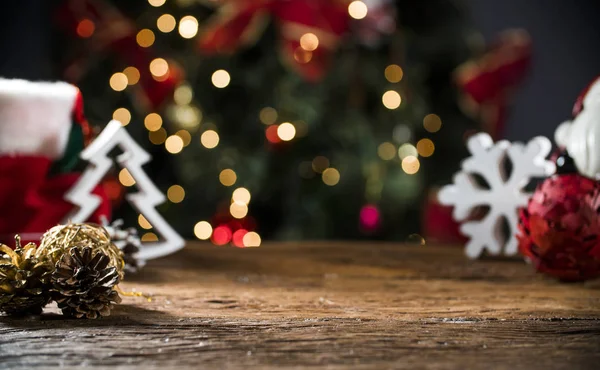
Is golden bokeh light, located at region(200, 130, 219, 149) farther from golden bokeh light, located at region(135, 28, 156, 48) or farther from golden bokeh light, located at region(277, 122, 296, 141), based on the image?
golden bokeh light, located at region(135, 28, 156, 48)

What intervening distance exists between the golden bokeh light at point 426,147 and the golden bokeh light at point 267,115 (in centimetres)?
49

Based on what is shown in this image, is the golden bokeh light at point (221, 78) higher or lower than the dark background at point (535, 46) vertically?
lower

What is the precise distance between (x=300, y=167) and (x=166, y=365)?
1557 millimetres

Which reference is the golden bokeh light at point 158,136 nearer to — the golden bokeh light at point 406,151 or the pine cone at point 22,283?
the golden bokeh light at point 406,151

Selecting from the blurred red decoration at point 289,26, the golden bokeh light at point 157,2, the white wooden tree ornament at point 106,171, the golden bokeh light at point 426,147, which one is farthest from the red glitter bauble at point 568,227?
the golden bokeh light at point 157,2

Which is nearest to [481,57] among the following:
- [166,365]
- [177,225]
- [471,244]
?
[177,225]

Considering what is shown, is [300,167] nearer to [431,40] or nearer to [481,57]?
[431,40]

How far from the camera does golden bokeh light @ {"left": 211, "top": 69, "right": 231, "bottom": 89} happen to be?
1.94 metres

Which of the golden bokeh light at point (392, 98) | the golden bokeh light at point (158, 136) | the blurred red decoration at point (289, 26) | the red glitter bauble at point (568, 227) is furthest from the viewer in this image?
the golden bokeh light at point (158, 136)

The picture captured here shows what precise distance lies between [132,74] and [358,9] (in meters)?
0.73

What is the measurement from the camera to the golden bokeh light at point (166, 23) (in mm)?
2080

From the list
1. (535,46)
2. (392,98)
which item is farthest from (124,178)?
(535,46)

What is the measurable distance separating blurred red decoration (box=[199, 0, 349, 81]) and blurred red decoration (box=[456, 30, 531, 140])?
466 mm

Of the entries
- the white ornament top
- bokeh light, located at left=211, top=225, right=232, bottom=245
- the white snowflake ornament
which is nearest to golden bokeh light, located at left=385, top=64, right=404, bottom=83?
bokeh light, located at left=211, top=225, right=232, bottom=245
